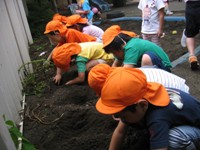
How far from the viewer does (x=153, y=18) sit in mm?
4086

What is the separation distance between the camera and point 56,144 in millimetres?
2707

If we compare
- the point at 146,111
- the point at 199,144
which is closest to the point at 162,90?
the point at 146,111

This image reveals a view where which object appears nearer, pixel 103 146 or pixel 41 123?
pixel 103 146

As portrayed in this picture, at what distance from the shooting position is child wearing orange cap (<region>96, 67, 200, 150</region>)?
5.38 ft

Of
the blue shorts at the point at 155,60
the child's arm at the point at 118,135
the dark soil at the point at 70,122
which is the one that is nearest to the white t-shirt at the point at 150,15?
the dark soil at the point at 70,122

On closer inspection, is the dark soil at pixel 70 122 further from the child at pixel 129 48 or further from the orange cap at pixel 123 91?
the orange cap at pixel 123 91

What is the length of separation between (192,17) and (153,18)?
0.53 metres

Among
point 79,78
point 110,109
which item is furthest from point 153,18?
point 110,109

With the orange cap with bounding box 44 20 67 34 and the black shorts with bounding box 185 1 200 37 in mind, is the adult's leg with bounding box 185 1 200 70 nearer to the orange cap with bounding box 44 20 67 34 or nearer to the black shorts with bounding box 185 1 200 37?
the black shorts with bounding box 185 1 200 37

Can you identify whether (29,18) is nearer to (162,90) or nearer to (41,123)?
(41,123)

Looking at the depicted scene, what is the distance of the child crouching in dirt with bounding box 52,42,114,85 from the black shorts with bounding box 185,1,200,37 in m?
1.15

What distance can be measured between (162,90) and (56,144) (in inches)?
50.8

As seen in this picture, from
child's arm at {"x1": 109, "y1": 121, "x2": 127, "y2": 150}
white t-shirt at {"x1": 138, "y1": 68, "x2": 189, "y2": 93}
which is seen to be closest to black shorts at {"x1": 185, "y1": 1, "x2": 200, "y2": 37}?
white t-shirt at {"x1": 138, "y1": 68, "x2": 189, "y2": 93}

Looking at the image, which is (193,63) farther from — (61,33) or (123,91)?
(123,91)
